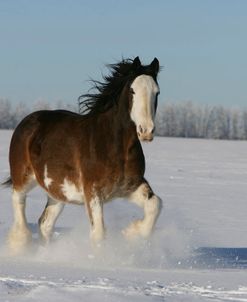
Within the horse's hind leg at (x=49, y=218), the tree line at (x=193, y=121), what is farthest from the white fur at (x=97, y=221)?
the tree line at (x=193, y=121)

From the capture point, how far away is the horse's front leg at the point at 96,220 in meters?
7.17

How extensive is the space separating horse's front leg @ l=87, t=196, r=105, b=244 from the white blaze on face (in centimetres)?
89

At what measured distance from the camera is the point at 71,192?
25.1 ft

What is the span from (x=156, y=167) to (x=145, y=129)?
22.1 meters

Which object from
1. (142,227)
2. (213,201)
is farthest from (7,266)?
(213,201)

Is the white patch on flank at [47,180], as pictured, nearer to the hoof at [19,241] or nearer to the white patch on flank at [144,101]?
the hoof at [19,241]

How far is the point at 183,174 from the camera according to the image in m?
25.5

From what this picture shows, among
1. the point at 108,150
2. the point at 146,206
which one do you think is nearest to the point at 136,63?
the point at 108,150

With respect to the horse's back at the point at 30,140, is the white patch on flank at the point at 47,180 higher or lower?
lower

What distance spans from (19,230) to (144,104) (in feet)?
8.62

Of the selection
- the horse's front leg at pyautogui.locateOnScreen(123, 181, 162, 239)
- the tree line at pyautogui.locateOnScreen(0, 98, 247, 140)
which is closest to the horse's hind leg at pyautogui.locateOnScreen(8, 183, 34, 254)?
the horse's front leg at pyautogui.locateOnScreen(123, 181, 162, 239)

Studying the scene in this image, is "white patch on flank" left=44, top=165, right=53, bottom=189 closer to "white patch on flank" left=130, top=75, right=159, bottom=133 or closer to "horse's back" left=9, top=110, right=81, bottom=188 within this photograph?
"horse's back" left=9, top=110, right=81, bottom=188

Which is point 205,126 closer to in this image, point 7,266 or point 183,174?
point 183,174

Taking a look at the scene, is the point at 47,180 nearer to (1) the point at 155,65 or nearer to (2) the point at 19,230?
(2) the point at 19,230
